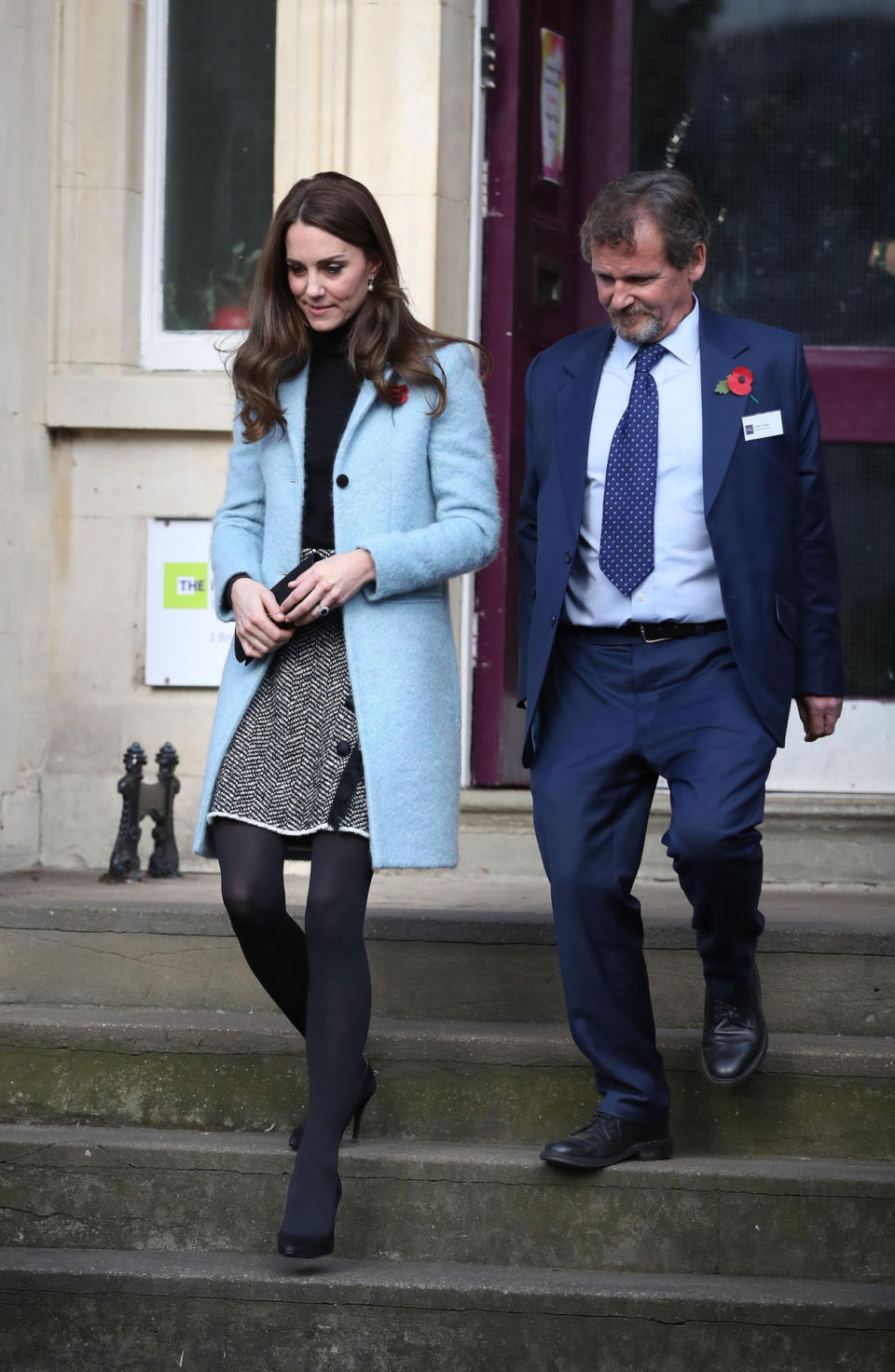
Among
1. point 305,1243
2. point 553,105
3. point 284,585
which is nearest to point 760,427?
point 284,585

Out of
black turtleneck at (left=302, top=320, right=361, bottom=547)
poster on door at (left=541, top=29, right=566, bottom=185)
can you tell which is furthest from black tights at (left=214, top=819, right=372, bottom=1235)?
poster on door at (left=541, top=29, right=566, bottom=185)

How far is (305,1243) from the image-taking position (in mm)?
3307

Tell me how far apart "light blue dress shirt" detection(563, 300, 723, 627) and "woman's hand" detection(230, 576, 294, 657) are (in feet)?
1.87

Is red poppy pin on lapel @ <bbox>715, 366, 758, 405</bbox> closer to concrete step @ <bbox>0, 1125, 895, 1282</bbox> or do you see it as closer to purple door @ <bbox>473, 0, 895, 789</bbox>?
concrete step @ <bbox>0, 1125, 895, 1282</bbox>

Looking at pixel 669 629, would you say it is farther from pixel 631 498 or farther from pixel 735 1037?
pixel 735 1037

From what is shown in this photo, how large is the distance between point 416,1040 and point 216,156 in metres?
3.10

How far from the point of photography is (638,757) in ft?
11.7

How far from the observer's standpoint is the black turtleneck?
3568 mm

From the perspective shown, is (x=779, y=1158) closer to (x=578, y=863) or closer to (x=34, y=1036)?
(x=578, y=863)

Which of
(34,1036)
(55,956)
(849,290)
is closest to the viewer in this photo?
(34,1036)

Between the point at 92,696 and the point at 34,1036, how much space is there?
1.79m

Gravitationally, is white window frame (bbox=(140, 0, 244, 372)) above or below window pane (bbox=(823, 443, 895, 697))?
above

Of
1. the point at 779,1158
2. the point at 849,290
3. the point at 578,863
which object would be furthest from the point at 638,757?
the point at 849,290

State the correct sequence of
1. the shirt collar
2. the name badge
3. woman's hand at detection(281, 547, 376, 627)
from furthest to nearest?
the shirt collar, the name badge, woman's hand at detection(281, 547, 376, 627)
